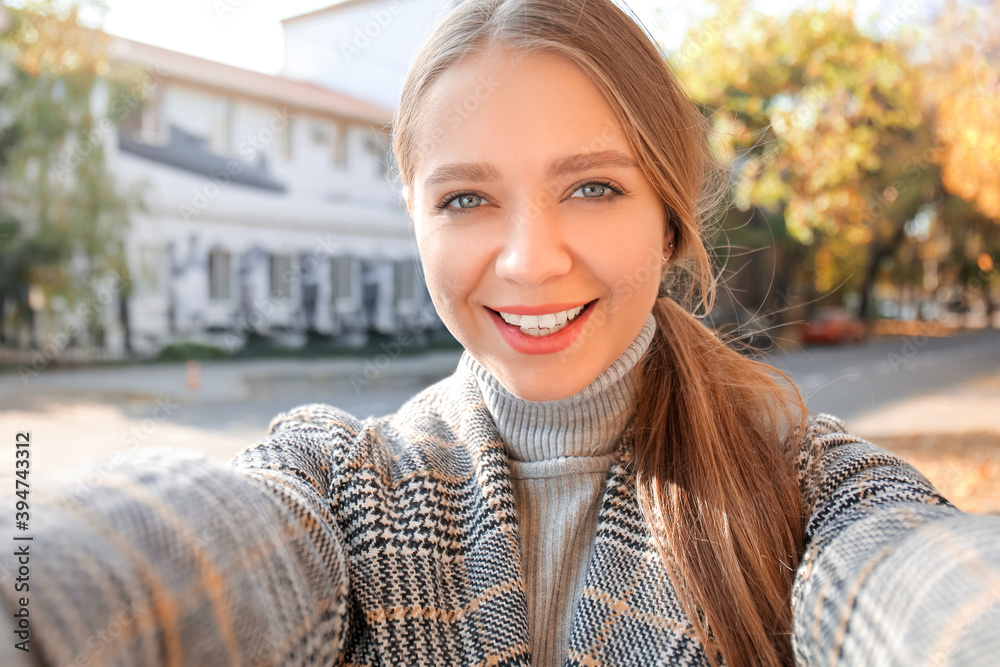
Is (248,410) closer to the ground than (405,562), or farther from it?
closer to the ground

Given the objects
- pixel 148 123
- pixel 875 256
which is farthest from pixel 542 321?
pixel 875 256

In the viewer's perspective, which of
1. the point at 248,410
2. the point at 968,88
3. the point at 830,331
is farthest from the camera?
the point at 830,331

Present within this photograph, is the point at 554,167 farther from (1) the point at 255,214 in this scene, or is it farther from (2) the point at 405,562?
(1) the point at 255,214

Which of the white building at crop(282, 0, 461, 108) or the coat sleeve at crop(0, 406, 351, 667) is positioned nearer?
the coat sleeve at crop(0, 406, 351, 667)

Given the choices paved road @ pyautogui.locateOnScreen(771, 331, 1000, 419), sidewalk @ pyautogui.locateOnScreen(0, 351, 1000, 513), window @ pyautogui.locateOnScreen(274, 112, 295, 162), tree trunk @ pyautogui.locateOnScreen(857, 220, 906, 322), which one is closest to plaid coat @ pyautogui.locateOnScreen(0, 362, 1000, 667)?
sidewalk @ pyautogui.locateOnScreen(0, 351, 1000, 513)

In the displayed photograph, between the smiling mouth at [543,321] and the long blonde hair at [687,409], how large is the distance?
0.96 ft

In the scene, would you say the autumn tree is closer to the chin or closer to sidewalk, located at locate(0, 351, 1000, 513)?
sidewalk, located at locate(0, 351, 1000, 513)

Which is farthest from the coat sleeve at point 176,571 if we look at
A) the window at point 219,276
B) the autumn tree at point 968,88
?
the window at point 219,276

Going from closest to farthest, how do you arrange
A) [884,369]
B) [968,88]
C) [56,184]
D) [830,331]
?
[968,88] < [56,184] < [884,369] < [830,331]

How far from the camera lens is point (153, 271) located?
14.6 m

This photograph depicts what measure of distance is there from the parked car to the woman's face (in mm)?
22519

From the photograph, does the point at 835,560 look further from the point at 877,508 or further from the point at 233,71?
the point at 233,71

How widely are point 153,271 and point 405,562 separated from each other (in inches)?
596

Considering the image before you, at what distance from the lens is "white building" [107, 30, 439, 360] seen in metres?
15.0
